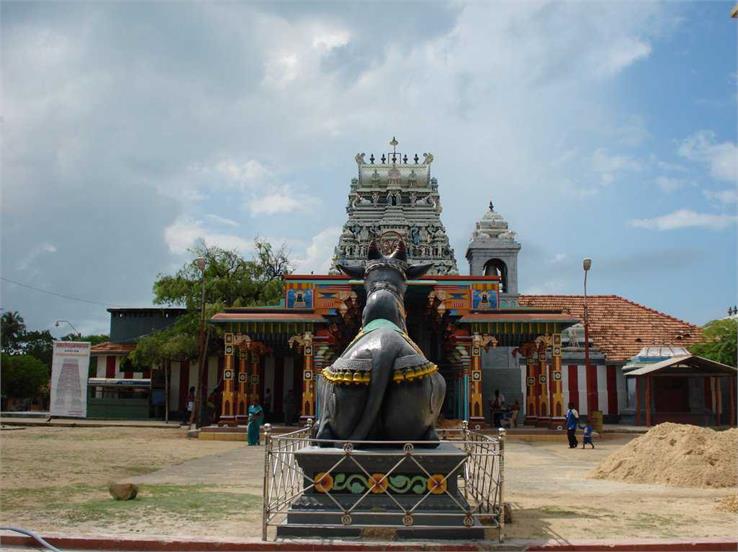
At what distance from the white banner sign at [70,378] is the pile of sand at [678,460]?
19.9 meters

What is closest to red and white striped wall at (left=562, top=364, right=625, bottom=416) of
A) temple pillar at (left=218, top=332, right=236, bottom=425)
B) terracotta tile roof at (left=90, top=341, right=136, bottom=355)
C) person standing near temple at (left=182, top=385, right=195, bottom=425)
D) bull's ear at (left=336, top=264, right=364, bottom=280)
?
temple pillar at (left=218, top=332, right=236, bottom=425)

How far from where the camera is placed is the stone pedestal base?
6230 mm

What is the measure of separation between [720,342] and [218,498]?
2628 cm

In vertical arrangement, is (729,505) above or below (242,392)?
below

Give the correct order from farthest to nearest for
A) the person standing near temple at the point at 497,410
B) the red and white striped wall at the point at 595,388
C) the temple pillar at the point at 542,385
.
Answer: the red and white striped wall at the point at 595,388, the person standing near temple at the point at 497,410, the temple pillar at the point at 542,385

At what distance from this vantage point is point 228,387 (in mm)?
23781

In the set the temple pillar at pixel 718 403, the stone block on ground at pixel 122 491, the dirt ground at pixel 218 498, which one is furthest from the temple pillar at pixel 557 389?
the stone block on ground at pixel 122 491

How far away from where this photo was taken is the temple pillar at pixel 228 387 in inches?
928

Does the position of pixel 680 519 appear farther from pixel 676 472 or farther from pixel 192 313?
pixel 192 313

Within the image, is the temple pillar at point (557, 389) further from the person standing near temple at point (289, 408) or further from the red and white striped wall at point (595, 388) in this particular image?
the person standing near temple at point (289, 408)

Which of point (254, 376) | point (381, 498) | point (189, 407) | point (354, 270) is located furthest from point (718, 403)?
point (381, 498)

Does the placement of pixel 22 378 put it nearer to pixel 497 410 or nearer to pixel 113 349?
pixel 113 349

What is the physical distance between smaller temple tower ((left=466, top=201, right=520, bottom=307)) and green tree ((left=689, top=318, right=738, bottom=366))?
8419 mm

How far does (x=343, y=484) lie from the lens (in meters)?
6.57
